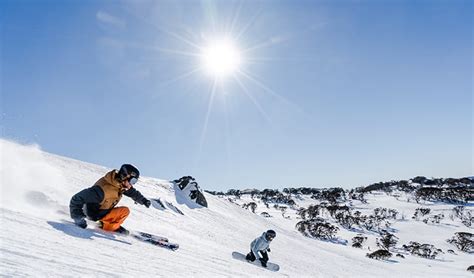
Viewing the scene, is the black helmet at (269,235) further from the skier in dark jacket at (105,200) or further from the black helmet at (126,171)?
the black helmet at (126,171)

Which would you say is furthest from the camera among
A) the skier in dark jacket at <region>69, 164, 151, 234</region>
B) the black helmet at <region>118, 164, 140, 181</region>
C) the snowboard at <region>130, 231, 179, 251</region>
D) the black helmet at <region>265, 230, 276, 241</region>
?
the black helmet at <region>265, 230, 276, 241</region>

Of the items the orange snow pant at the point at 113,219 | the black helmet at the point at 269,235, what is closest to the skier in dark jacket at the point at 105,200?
the orange snow pant at the point at 113,219

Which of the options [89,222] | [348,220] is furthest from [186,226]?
[348,220]

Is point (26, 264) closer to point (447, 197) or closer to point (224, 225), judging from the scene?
point (224, 225)

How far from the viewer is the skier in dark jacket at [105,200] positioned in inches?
282

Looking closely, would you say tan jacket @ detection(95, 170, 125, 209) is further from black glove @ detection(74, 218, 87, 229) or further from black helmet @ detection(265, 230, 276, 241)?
black helmet @ detection(265, 230, 276, 241)

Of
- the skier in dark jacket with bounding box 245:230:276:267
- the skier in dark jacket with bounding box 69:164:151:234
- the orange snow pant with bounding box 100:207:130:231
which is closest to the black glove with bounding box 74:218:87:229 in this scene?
the skier in dark jacket with bounding box 69:164:151:234

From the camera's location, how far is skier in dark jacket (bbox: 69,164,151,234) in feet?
23.5

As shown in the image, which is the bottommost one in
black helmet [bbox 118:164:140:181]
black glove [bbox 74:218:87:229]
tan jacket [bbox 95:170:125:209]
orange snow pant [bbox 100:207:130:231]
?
black glove [bbox 74:218:87:229]

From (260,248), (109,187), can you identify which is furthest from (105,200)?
(260,248)

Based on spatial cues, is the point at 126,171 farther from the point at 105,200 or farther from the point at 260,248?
the point at 260,248

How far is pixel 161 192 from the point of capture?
2220cm

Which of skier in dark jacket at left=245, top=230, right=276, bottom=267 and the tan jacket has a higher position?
the tan jacket

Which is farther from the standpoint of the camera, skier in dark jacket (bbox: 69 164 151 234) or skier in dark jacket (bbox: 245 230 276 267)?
skier in dark jacket (bbox: 245 230 276 267)
